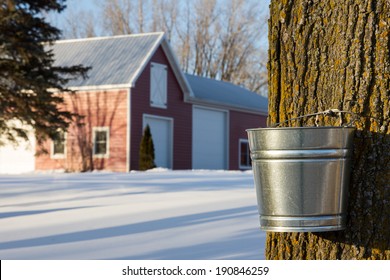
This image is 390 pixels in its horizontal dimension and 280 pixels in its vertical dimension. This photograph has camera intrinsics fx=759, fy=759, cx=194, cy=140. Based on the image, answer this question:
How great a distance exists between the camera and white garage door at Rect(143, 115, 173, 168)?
2711 cm

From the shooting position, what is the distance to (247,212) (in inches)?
370

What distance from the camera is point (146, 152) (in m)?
25.4

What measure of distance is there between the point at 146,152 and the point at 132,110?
1.60 metres

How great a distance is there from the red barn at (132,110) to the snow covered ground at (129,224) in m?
12.7

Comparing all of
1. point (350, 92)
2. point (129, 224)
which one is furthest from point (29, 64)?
point (350, 92)

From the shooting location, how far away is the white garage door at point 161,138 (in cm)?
2711

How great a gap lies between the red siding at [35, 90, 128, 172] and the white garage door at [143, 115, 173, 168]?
1150 mm

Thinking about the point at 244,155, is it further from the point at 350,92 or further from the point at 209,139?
the point at 350,92

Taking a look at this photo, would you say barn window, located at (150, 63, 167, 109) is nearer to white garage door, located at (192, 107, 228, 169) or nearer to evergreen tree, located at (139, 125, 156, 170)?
evergreen tree, located at (139, 125, 156, 170)

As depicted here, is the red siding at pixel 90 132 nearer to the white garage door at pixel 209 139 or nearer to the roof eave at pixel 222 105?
the roof eave at pixel 222 105

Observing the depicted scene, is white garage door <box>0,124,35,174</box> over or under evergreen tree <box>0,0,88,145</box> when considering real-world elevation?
under

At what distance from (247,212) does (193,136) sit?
2001cm

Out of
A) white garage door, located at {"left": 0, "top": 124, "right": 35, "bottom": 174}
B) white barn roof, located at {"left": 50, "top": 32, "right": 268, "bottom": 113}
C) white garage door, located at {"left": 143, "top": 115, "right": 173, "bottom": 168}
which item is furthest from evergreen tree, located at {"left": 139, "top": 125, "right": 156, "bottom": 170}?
white garage door, located at {"left": 0, "top": 124, "right": 35, "bottom": 174}

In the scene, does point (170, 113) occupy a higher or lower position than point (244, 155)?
higher
